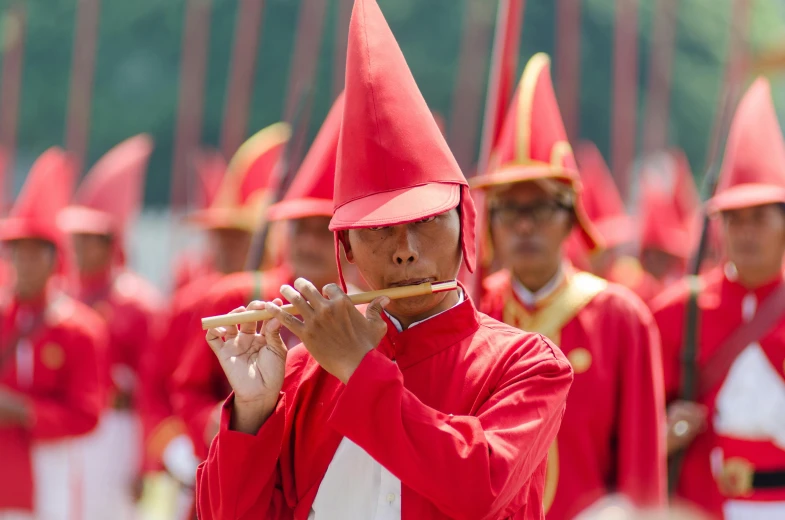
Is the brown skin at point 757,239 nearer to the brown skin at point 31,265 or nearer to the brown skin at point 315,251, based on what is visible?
the brown skin at point 315,251

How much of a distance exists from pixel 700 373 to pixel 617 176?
11.8m

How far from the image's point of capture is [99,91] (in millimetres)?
23672

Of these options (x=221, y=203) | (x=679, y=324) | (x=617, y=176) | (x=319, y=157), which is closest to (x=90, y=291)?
(x=221, y=203)

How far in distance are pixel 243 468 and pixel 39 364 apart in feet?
13.5

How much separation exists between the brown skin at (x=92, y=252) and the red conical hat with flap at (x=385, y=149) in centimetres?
590

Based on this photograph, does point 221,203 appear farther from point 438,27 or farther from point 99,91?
point 99,91

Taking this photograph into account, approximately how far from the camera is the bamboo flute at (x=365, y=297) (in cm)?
245

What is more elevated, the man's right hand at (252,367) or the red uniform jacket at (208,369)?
the man's right hand at (252,367)

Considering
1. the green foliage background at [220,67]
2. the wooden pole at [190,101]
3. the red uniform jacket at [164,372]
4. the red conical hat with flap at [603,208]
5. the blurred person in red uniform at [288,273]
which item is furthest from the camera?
the green foliage background at [220,67]

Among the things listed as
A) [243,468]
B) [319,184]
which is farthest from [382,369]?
[319,184]

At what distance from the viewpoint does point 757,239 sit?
4.76 m

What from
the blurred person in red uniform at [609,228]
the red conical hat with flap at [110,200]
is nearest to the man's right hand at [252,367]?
the red conical hat with flap at [110,200]

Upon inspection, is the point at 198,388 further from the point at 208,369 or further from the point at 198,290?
the point at 198,290

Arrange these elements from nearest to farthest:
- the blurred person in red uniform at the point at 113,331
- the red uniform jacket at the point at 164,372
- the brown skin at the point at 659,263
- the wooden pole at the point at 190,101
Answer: the red uniform jacket at the point at 164,372 → the blurred person in red uniform at the point at 113,331 → the brown skin at the point at 659,263 → the wooden pole at the point at 190,101
